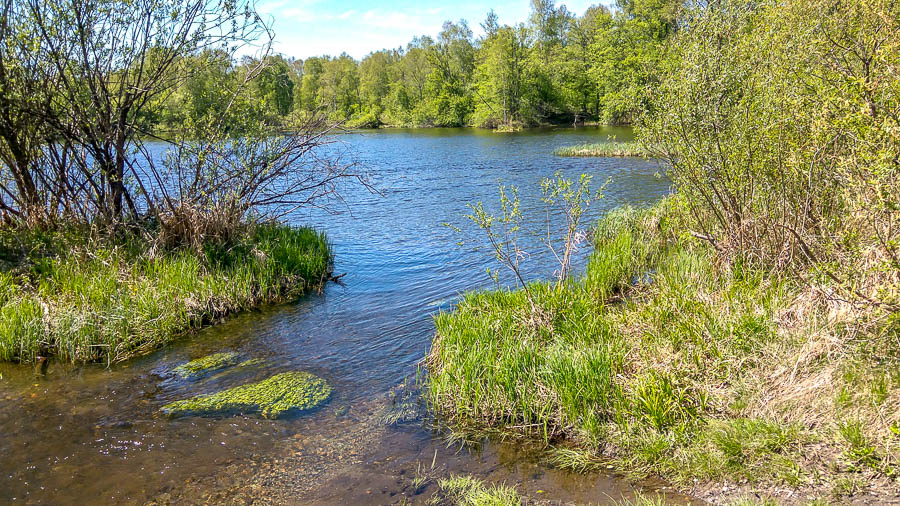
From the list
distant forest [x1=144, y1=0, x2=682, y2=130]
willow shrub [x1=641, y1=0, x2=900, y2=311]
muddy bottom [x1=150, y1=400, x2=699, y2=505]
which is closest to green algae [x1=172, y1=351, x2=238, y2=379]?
muddy bottom [x1=150, y1=400, x2=699, y2=505]

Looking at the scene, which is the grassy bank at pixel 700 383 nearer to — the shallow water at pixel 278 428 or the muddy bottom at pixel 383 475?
the muddy bottom at pixel 383 475

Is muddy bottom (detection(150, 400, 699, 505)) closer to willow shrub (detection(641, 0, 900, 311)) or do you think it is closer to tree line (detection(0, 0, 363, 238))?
willow shrub (detection(641, 0, 900, 311))

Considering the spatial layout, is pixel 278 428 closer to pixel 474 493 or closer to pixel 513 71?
pixel 474 493

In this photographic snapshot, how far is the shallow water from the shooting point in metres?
5.30

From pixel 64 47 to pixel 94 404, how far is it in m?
6.43

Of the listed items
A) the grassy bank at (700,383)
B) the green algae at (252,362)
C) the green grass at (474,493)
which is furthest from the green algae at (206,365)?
the green grass at (474,493)

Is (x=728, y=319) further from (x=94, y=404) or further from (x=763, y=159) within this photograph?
(x=94, y=404)

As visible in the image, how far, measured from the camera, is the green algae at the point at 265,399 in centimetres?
686

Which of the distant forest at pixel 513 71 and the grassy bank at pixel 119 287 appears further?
the distant forest at pixel 513 71

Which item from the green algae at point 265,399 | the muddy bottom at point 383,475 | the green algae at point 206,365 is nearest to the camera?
the muddy bottom at point 383,475

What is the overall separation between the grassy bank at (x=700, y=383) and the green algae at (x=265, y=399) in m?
1.62

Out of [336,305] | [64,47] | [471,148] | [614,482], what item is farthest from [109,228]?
[471,148]

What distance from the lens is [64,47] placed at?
31.7 feet

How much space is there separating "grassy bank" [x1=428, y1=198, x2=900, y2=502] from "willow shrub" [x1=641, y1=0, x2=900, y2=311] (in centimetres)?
59
